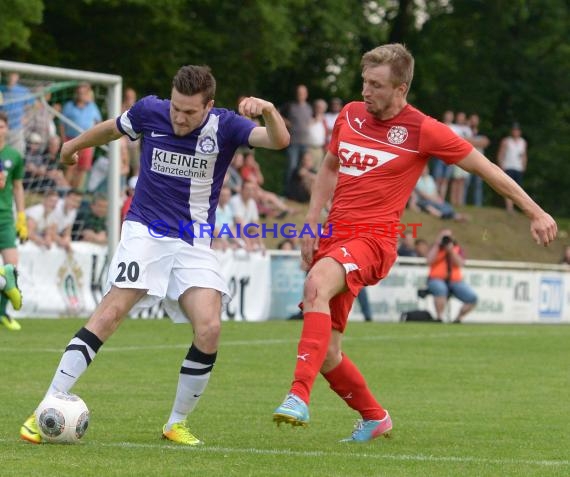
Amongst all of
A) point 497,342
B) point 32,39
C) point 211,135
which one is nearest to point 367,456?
point 211,135

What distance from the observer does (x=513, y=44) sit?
3994cm

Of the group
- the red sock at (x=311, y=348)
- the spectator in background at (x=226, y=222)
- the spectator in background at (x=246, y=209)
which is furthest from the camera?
the spectator in background at (x=246, y=209)

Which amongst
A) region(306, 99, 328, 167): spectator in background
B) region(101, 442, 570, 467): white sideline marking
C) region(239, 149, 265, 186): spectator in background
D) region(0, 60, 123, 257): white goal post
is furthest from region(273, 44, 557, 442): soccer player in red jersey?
region(306, 99, 328, 167): spectator in background

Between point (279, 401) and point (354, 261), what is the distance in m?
2.91

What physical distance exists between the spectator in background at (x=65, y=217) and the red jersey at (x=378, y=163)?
38.9 ft

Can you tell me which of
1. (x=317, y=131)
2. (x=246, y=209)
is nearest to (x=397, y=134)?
(x=246, y=209)

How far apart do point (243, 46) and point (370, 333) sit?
1337 centimetres

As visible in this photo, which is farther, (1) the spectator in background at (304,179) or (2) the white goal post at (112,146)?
(1) the spectator in background at (304,179)

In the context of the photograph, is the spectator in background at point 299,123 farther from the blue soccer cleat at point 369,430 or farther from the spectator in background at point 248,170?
the blue soccer cleat at point 369,430

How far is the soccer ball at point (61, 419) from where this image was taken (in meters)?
7.54

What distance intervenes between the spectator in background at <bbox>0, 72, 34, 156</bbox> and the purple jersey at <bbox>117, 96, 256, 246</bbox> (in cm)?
1106

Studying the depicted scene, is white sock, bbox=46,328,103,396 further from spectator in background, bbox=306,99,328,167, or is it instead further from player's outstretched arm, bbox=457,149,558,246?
spectator in background, bbox=306,99,328,167

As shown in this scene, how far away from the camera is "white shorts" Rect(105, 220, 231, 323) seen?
7.90 metres

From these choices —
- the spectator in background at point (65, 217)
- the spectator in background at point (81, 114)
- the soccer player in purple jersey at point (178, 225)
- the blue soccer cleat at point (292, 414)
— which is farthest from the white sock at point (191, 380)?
the spectator in background at point (81, 114)
